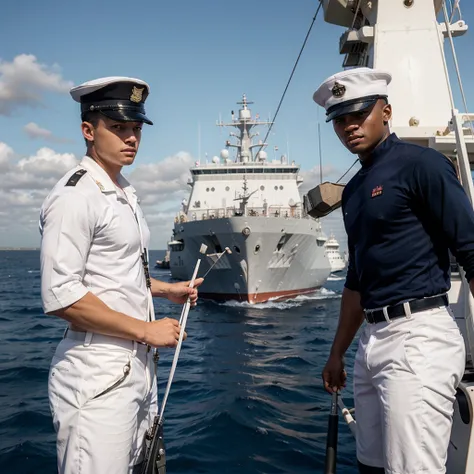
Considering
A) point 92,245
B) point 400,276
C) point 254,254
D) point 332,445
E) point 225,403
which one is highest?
point 92,245

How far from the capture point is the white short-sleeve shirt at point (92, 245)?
4.89 feet

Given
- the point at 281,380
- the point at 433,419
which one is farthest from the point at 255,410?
the point at 433,419

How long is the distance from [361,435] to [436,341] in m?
0.57

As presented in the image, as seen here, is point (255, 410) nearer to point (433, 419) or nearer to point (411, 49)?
point (433, 419)

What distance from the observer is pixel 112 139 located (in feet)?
5.75

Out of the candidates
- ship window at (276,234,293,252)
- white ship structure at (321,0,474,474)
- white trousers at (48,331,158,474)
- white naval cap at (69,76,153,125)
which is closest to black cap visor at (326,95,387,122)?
white naval cap at (69,76,153,125)

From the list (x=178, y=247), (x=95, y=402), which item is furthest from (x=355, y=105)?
(x=178, y=247)

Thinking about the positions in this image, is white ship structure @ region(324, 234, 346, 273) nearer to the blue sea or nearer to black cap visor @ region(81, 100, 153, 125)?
the blue sea

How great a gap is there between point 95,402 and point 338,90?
1628mm

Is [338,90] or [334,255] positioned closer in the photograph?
[338,90]

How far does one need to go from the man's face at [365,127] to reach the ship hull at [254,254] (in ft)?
50.8

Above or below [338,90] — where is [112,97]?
below

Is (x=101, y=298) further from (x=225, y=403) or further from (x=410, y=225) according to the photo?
(x=225, y=403)

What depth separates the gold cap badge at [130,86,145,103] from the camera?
178 centimetres
